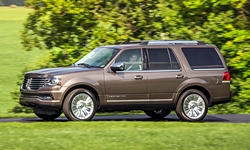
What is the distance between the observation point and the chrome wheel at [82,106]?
15594mm

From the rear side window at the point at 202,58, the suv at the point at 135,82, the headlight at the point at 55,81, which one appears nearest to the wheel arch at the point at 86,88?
the suv at the point at 135,82

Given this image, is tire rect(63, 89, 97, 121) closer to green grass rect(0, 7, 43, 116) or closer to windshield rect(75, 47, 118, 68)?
windshield rect(75, 47, 118, 68)

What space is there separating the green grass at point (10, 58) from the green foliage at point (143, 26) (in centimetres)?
293

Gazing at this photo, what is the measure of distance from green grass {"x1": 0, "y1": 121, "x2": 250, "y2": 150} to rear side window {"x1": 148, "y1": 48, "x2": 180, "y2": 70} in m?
1.89

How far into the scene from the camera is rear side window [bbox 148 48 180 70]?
16.4 meters

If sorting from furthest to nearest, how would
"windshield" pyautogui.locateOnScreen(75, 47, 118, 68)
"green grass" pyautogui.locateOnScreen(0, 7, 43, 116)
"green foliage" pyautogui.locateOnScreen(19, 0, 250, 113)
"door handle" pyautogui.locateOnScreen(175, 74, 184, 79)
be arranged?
"green grass" pyautogui.locateOnScreen(0, 7, 43, 116) < "green foliage" pyautogui.locateOnScreen(19, 0, 250, 113) < "door handle" pyautogui.locateOnScreen(175, 74, 184, 79) < "windshield" pyautogui.locateOnScreen(75, 47, 118, 68)

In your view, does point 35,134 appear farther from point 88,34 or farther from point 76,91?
point 88,34

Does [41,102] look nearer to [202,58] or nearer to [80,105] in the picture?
[80,105]

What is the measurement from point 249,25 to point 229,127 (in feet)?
30.7

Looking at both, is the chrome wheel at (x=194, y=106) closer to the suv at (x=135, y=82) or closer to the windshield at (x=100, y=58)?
the suv at (x=135, y=82)

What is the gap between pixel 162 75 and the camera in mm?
16375

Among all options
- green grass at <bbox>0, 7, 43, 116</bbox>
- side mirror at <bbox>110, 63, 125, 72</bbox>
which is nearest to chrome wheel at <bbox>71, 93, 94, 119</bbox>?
side mirror at <bbox>110, 63, 125, 72</bbox>

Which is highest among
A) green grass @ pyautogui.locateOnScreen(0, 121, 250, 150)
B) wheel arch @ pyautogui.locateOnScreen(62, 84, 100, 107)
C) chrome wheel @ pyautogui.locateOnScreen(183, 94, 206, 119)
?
wheel arch @ pyautogui.locateOnScreen(62, 84, 100, 107)

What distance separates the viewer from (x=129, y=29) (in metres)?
23.9
